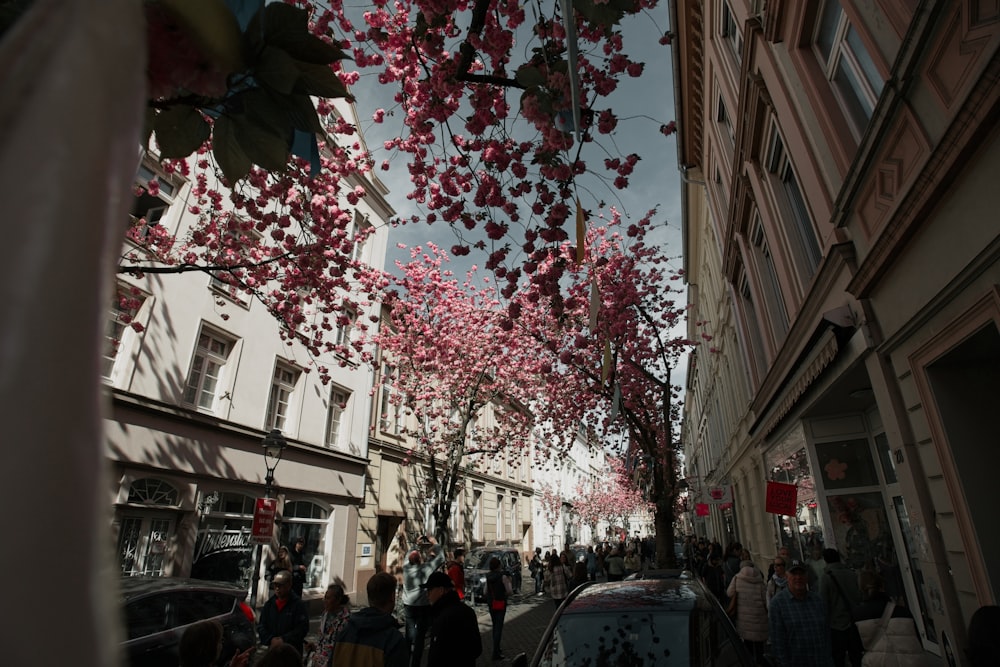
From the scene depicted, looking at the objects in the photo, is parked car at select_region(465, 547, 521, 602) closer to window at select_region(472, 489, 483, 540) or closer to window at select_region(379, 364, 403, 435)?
window at select_region(379, 364, 403, 435)

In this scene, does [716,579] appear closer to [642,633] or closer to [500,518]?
[642,633]

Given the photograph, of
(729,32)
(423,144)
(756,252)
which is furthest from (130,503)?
(729,32)

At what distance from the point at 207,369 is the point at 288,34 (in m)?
14.1

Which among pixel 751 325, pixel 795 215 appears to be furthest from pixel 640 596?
pixel 751 325

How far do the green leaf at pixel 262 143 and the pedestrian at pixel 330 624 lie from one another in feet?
14.3

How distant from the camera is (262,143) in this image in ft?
6.26

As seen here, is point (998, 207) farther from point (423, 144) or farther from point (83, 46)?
point (423, 144)

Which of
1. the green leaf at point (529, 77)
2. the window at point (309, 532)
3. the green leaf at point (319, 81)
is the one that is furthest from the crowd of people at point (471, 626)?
the window at point (309, 532)

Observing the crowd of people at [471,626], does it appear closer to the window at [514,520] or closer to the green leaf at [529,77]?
the green leaf at [529,77]

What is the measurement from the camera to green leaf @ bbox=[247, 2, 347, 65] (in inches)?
66.3

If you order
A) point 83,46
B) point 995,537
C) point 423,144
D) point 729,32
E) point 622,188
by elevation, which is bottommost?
point 995,537

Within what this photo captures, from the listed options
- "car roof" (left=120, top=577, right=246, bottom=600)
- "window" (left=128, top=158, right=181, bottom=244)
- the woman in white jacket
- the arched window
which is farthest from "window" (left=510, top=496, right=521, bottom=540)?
"car roof" (left=120, top=577, right=246, bottom=600)

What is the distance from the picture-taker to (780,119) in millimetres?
8453

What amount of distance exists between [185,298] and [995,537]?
15249 millimetres
